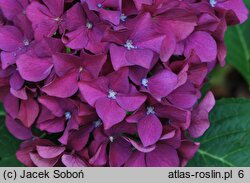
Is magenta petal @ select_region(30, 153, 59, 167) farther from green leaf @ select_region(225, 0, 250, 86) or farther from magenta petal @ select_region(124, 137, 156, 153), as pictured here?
green leaf @ select_region(225, 0, 250, 86)

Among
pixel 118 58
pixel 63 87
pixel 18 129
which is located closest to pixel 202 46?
pixel 118 58

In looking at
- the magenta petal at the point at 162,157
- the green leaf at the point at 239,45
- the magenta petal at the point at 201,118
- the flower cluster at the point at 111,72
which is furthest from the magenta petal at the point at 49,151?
the green leaf at the point at 239,45

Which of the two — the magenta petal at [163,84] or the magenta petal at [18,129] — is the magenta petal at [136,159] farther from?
the magenta petal at [18,129]

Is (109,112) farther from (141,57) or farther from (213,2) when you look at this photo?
(213,2)

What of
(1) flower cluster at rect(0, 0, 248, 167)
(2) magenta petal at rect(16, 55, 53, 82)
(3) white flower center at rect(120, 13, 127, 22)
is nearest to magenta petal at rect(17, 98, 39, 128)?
(1) flower cluster at rect(0, 0, 248, 167)

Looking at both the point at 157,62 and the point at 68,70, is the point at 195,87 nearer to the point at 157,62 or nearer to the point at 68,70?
the point at 157,62

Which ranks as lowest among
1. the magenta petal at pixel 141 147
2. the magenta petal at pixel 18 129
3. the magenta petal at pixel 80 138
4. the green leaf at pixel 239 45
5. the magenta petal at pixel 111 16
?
the green leaf at pixel 239 45
